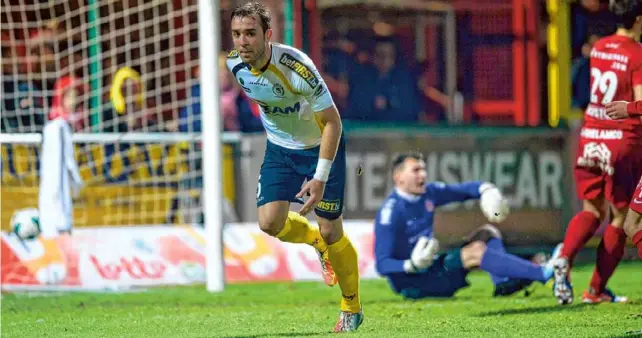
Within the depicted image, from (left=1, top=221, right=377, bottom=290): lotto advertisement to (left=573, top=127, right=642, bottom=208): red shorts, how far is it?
3.27m

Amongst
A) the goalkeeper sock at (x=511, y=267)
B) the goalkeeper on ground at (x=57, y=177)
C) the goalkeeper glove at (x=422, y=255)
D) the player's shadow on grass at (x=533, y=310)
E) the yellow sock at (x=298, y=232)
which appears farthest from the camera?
the goalkeeper on ground at (x=57, y=177)

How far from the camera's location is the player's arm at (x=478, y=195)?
29.4ft

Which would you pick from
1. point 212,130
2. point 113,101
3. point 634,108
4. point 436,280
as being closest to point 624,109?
point 634,108

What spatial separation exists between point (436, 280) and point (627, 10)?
2.36 m

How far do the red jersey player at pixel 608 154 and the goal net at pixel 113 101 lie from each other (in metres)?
4.32

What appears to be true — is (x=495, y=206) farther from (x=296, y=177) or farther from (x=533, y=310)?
(x=296, y=177)

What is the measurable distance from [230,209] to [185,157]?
65 cm

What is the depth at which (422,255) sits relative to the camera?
9273 mm

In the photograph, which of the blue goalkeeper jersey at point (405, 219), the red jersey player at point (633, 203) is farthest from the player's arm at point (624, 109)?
the blue goalkeeper jersey at point (405, 219)

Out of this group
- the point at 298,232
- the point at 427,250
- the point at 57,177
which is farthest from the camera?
the point at 57,177

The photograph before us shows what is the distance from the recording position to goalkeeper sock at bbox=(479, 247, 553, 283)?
9445mm

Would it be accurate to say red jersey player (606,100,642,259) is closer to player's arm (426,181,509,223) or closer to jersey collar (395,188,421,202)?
player's arm (426,181,509,223)

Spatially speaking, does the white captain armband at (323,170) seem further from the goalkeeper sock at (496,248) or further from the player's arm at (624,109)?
the goalkeeper sock at (496,248)

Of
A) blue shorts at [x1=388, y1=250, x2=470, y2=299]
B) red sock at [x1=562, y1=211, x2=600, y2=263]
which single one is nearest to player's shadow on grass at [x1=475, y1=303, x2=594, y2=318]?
red sock at [x1=562, y1=211, x2=600, y2=263]
